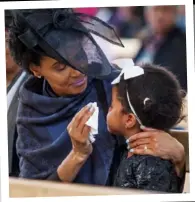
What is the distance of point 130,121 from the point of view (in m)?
1.38

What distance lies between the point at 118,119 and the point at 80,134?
11 cm

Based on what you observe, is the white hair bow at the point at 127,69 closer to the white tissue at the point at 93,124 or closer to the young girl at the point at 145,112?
the young girl at the point at 145,112

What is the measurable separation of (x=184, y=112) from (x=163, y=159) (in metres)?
0.14

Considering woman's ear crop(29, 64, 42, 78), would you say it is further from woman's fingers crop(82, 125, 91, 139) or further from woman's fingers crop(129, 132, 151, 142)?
woman's fingers crop(129, 132, 151, 142)

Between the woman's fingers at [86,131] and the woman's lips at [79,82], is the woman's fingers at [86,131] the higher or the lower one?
the lower one

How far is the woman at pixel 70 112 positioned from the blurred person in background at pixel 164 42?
0.09m

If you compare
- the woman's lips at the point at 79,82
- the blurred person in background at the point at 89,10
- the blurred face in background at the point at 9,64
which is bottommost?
the woman's lips at the point at 79,82

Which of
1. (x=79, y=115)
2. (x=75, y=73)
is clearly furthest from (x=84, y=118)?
(x=75, y=73)

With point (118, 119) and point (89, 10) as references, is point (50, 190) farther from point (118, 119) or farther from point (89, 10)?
point (89, 10)

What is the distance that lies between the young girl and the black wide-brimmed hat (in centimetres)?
7

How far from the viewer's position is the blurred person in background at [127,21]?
1388 mm

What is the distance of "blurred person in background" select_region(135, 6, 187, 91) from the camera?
1390 millimetres

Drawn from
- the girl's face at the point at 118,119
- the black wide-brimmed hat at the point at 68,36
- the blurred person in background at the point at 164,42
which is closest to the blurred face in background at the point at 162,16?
the blurred person in background at the point at 164,42

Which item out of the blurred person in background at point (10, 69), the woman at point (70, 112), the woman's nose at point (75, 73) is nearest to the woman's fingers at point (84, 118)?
the woman at point (70, 112)
